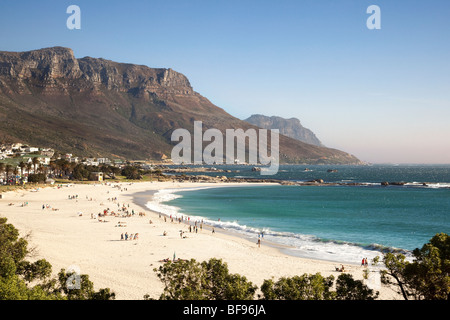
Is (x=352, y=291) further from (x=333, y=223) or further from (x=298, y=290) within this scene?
(x=333, y=223)

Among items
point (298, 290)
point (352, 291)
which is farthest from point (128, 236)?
point (352, 291)

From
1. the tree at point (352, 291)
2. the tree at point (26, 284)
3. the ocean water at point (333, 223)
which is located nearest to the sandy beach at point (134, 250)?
the ocean water at point (333, 223)

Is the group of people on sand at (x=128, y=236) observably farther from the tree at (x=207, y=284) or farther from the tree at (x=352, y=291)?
the tree at (x=352, y=291)
